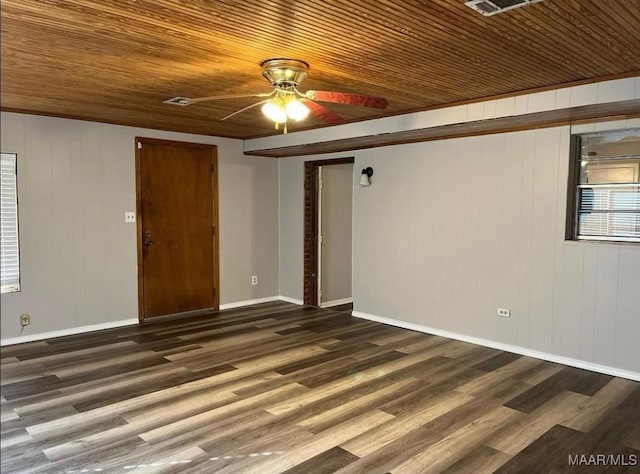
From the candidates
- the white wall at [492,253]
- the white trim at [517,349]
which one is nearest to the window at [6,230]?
the white wall at [492,253]

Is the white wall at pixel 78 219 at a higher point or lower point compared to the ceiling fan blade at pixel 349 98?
lower

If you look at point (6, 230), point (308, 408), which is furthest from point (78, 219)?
point (6, 230)

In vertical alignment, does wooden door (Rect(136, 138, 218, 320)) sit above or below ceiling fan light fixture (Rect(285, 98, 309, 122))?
below

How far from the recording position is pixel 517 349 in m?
4.47

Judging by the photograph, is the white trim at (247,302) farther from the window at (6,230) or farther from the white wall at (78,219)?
the window at (6,230)

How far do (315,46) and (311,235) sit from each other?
4.01 meters

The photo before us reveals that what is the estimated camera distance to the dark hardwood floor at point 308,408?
256cm

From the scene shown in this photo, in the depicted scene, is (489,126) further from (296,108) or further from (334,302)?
(334,302)

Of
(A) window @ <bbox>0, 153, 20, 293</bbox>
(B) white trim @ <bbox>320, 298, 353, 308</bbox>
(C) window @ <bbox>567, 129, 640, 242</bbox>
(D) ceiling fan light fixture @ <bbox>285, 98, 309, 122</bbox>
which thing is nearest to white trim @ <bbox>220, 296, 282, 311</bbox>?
(B) white trim @ <bbox>320, 298, 353, 308</bbox>

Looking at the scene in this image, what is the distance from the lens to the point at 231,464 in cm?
252

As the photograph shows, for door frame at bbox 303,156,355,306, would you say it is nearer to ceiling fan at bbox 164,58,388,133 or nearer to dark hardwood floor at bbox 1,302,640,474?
dark hardwood floor at bbox 1,302,640,474

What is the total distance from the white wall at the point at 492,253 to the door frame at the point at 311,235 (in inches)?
33.5

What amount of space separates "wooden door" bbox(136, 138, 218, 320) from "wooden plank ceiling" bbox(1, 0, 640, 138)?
5.40 ft

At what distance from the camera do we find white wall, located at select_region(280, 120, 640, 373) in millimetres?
3969
